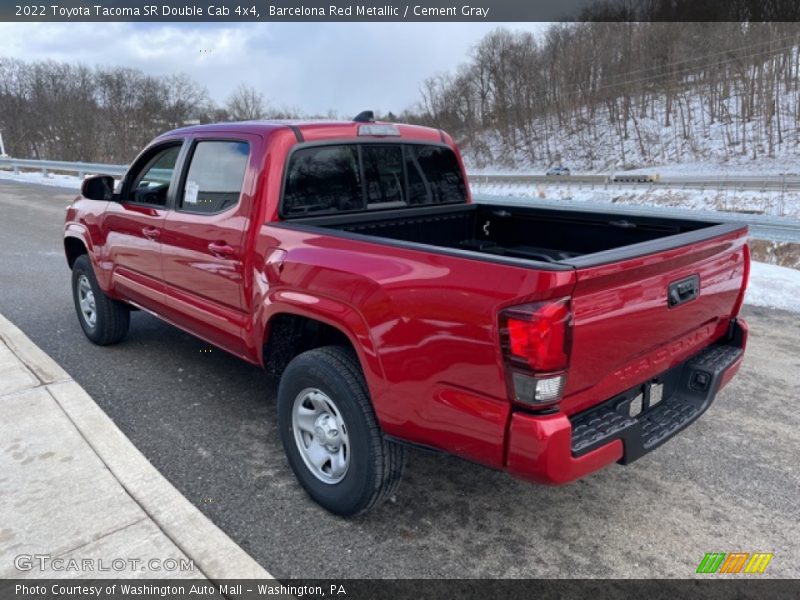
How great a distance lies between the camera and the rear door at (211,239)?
3350 mm

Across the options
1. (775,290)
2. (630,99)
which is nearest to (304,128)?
(775,290)

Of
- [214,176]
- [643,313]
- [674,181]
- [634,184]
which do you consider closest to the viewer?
[643,313]

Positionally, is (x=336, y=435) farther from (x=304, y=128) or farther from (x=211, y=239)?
(x=304, y=128)

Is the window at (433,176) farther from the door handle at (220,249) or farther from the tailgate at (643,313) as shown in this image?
the tailgate at (643,313)

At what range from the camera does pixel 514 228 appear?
14.2 feet

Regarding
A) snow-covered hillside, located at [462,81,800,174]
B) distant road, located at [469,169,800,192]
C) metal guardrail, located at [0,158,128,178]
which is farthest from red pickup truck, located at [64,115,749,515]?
snow-covered hillside, located at [462,81,800,174]

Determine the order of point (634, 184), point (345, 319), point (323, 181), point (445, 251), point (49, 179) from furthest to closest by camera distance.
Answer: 1. point (634, 184)
2. point (49, 179)
3. point (323, 181)
4. point (345, 319)
5. point (445, 251)

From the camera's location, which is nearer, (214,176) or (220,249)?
(220,249)

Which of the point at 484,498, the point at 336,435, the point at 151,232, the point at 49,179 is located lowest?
the point at 484,498

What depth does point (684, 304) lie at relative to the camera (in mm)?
2635

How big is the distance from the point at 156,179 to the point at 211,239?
3.99ft

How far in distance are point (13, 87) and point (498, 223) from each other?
47028 mm

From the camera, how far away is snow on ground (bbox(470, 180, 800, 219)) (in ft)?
64.9

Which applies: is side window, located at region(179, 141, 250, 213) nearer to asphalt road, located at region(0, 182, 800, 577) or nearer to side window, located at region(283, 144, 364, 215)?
side window, located at region(283, 144, 364, 215)
